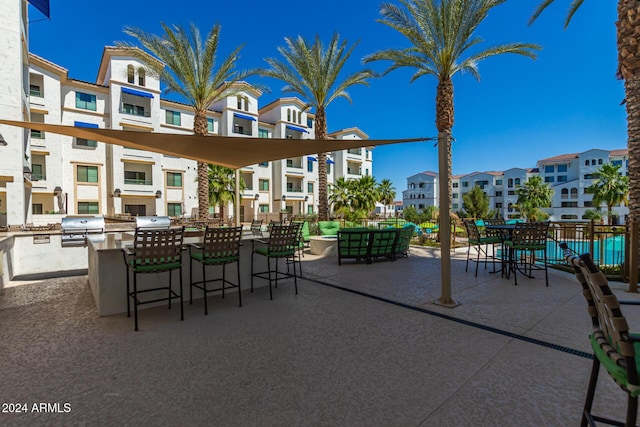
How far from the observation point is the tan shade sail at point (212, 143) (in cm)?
453

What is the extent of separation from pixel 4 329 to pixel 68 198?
24.7 metres

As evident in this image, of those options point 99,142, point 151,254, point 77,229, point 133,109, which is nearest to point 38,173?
point 133,109

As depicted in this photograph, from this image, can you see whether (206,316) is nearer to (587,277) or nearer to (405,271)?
(587,277)

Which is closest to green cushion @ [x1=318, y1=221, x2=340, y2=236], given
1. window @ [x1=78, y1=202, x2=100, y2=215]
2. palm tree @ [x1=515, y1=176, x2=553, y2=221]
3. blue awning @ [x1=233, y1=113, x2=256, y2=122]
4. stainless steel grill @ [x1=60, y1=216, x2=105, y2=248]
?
stainless steel grill @ [x1=60, y1=216, x2=105, y2=248]

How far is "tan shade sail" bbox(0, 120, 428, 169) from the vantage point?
4.53 meters

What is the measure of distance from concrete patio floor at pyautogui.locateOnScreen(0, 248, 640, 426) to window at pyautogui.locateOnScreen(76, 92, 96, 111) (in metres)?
25.4

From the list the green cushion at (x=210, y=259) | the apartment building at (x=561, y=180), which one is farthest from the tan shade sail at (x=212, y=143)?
the apartment building at (x=561, y=180)

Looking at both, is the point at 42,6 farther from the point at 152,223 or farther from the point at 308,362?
the point at 308,362

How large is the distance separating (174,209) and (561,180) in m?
56.9

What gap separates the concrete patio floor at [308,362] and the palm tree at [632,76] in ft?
8.93

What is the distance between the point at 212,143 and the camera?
18.0 ft

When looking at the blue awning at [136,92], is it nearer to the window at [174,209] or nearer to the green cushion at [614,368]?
the window at [174,209]

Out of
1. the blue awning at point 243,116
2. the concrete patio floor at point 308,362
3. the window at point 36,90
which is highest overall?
the blue awning at point 243,116

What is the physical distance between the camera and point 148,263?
3.86 m
